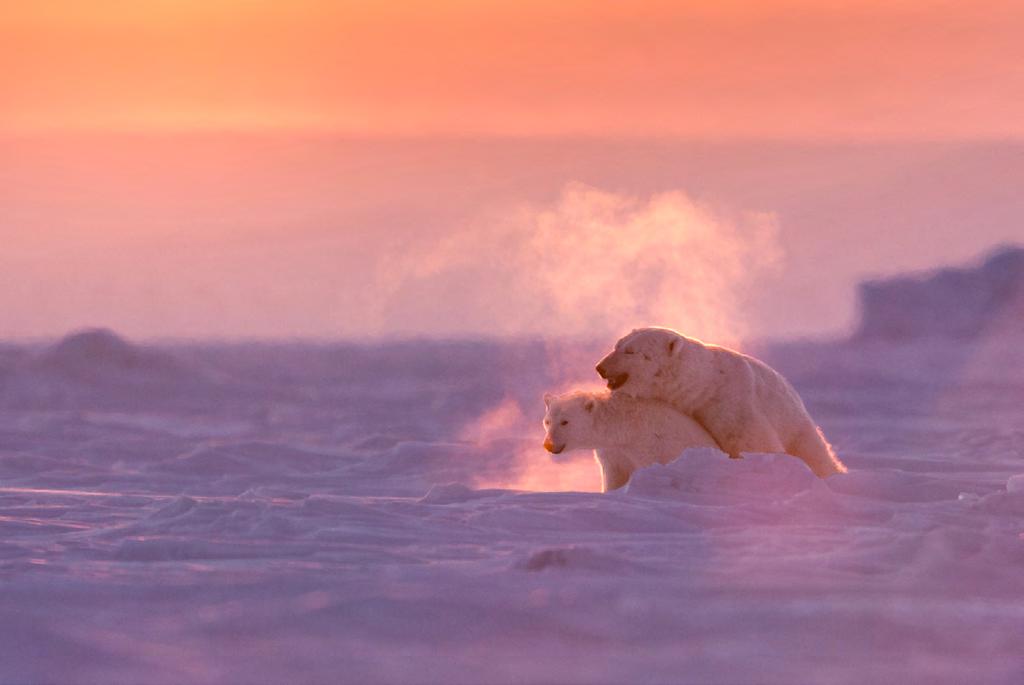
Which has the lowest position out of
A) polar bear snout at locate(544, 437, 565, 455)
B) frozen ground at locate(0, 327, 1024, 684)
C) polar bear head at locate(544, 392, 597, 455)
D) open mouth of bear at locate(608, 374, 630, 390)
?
frozen ground at locate(0, 327, 1024, 684)

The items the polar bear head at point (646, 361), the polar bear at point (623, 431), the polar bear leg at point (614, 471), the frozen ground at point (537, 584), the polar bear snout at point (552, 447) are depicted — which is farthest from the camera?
Answer: the polar bear snout at point (552, 447)

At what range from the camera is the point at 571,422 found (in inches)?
481

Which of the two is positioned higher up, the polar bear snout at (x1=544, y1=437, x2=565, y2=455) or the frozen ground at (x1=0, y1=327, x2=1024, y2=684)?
the polar bear snout at (x1=544, y1=437, x2=565, y2=455)

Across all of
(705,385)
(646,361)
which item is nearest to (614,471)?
(646,361)

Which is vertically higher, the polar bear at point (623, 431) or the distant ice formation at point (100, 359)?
the distant ice formation at point (100, 359)

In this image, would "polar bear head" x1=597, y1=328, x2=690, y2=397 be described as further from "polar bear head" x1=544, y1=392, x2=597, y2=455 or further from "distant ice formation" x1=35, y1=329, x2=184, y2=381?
"distant ice formation" x1=35, y1=329, x2=184, y2=381

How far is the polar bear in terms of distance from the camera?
39.2 ft

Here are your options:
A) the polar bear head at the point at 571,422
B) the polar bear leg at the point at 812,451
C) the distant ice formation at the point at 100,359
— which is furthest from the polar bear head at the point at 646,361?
the distant ice formation at the point at 100,359

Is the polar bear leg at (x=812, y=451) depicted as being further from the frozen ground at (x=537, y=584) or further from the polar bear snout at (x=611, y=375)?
the polar bear snout at (x=611, y=375)

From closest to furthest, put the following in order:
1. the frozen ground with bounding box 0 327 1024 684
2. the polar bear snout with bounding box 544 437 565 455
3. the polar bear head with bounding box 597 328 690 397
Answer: the frozen ground with bounding box 0 327 1024 684, the polar bear head with bounding box 597 328 690 397, the polar bear snout with bounding box 544 437 565 455

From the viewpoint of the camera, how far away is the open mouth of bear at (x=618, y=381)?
12.3 m

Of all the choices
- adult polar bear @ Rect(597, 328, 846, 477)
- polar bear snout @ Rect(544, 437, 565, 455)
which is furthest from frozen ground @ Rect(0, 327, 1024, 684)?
polar bear snout @ Rect(544, 437, 565, 455)

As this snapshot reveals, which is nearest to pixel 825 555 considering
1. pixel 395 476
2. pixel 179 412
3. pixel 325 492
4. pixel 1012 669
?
pixel 1012 669

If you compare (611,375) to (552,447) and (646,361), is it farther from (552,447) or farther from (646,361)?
(552,447)
